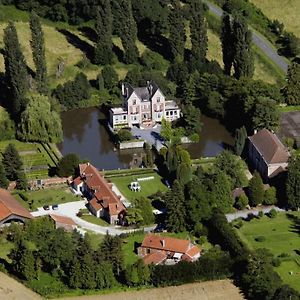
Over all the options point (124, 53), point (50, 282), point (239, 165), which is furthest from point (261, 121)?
point (50, 282)

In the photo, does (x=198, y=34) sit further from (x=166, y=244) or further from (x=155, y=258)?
(x=155, y=258)

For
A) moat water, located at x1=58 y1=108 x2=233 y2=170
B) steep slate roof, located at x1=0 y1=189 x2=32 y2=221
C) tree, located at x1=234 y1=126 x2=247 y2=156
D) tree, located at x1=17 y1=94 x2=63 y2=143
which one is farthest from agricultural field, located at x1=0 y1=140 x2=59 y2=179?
tree, located at x1=234 y1=126 x2=247 y2=156

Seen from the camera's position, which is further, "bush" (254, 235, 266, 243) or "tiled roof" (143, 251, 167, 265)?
"bush" (254, 235, 266, 243)

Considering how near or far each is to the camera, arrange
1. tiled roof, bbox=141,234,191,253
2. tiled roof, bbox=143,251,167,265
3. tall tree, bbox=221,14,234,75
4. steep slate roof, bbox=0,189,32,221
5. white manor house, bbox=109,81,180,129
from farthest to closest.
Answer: tall tree, bbox=221,14,234,75, white manor house, bbox=109,81,180,129, steep slate roof, bbox=0,189,32,221, tiled roof, bbox=141,234,191,253, tiled roof, bbox=143,251,167,265

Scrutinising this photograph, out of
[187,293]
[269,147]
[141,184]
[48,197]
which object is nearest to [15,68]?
[48,197]

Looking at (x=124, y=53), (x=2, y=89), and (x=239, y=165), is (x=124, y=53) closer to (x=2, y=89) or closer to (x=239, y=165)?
(x=2, y=89)

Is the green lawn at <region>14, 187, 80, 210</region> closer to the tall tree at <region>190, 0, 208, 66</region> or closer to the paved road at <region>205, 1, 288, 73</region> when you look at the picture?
Answer: the tall tree at <region>190, 0, 208, 66</region>
